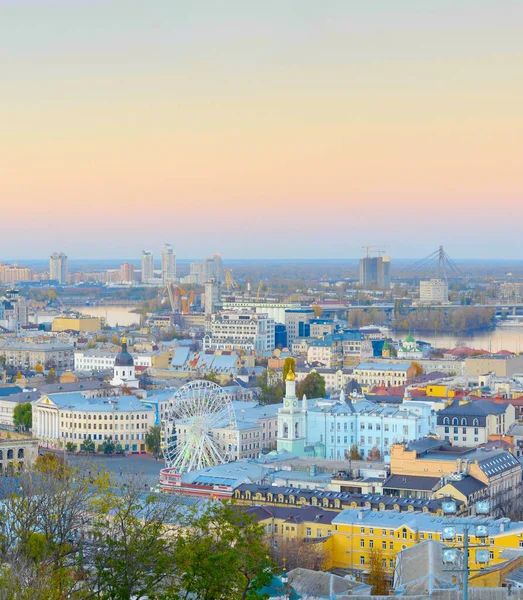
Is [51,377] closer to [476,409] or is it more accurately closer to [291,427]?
[291,427]

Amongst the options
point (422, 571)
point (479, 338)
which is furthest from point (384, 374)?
point (479, 338)

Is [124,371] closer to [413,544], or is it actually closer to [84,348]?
[84,348]

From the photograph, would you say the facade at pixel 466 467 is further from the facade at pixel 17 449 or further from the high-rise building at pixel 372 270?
the high-rise building at pixel 372 270

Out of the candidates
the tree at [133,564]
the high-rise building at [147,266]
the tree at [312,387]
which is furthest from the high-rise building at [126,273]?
the tree at [133,564]

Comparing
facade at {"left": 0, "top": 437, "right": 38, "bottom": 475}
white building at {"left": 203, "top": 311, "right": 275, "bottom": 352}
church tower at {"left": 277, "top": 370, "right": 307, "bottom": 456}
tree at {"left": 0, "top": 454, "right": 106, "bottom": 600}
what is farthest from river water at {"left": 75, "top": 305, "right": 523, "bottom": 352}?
tree at {"left": 0, "top": 454, "right": 106, "bottom": 600}

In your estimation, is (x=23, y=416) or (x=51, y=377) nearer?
(x=23, y=416)

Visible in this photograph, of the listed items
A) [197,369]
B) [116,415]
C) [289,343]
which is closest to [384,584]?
[116,415]

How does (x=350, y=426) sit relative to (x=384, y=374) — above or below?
above
